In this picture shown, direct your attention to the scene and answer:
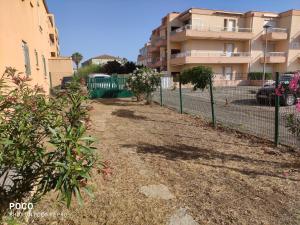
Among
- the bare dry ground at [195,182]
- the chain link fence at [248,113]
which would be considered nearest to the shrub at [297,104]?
the chain link fence at [248,113]

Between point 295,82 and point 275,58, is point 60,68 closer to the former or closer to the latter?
point 295,82

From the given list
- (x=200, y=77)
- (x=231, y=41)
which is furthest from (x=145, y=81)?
(x=231, y=41)

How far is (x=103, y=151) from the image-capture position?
5.65 m

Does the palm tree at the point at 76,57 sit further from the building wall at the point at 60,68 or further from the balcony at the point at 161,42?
the building wall at the point at 60,68

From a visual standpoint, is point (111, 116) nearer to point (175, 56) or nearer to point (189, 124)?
point (189, 124)

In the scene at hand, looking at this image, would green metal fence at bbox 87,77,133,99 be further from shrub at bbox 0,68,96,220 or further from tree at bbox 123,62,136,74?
tree at bbox 123,62,136,74

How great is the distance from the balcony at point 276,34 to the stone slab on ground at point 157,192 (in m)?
36.0

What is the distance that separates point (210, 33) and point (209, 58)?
3.20 m

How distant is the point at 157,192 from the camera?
3705mm

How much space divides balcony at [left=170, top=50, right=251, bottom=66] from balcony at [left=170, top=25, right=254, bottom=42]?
2.04 m

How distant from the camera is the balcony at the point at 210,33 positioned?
3102cm

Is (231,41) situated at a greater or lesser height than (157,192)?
greater

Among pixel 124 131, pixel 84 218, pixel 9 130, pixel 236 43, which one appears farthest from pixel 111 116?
pixel 236 43

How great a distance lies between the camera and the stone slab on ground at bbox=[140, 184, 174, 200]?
3.58 metres
